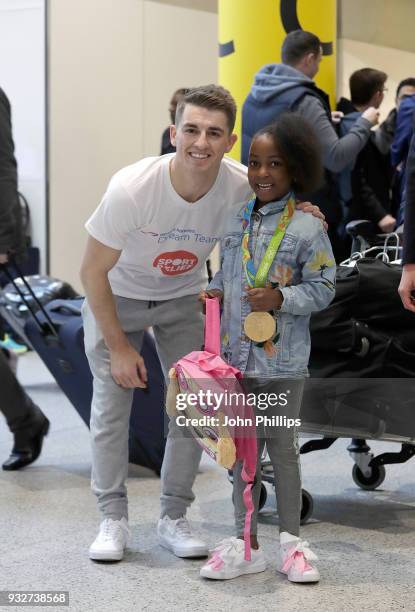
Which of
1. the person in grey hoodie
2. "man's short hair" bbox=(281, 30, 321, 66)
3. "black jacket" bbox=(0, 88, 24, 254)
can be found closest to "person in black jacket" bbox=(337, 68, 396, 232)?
the person in grey hoodie

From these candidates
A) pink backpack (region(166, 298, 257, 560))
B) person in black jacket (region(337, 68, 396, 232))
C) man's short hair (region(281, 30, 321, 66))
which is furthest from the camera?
person in black jacket (region(337, 68, 396, 232))

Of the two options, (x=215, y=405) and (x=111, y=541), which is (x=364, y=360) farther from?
(x=111, y=541)

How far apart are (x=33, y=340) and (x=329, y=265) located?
5.61ft

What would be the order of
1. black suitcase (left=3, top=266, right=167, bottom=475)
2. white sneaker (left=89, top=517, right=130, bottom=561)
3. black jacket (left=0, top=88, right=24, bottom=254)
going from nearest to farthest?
white sneaker (left=89, top=517, right=130, bottom=561), black suitcase (left=3, top=266, right=167, bottom=475), black jacket (left=0, top=88, right=24, bottom=254)

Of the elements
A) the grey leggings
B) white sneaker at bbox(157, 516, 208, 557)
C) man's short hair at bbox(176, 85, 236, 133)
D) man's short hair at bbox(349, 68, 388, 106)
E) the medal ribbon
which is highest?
man's short hair at bbox(176, 85, 236, 133)

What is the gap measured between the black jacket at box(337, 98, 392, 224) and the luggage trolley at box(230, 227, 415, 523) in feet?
5.19

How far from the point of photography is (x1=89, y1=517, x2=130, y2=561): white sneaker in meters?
2.88

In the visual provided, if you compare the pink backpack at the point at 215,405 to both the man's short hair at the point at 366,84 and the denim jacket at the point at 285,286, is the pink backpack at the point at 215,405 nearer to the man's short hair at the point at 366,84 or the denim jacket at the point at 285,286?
the denim jacket at the point at 285,286

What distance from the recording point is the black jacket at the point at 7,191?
402 cm

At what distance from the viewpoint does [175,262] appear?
2.91 metres

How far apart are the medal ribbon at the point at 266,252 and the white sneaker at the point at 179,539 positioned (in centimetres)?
79

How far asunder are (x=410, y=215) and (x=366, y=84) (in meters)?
2.64

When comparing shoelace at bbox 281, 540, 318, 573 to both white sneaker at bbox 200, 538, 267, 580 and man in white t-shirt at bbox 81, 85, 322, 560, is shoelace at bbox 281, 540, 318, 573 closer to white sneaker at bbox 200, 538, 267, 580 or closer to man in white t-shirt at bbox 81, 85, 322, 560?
white sneaker at bbox 200, 538, 267, 580

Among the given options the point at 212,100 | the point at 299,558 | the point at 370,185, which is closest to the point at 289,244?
the point at 212,100
